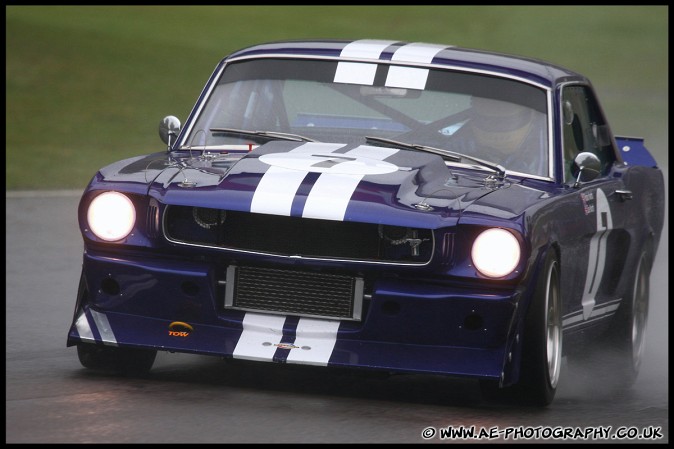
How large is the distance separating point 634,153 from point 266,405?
3.99m

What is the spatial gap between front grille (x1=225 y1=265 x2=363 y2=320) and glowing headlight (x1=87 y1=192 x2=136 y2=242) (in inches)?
18.2

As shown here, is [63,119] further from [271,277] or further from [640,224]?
[271,277]

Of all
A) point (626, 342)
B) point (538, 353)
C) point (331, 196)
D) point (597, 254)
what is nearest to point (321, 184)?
point (331, 196)

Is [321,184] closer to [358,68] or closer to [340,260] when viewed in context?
[340,260]

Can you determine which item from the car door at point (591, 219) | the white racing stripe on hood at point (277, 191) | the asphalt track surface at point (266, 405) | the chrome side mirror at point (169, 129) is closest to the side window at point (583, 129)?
the car door at point (591, 219)

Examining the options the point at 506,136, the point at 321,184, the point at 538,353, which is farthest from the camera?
the point at 506,136

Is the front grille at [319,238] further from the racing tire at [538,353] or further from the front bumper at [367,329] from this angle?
the racing tire at [538,353]

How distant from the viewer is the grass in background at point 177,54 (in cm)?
2219

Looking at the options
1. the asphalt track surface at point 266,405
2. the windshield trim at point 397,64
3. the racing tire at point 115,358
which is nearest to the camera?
the asphalt track surface at point 266,405

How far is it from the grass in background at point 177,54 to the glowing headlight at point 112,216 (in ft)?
32.7

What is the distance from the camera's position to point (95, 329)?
18.9 feet

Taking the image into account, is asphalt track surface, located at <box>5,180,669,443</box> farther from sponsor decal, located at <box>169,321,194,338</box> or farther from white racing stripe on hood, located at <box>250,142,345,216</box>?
white racing stripe on hood, located at <box>250,142,345,216</box>

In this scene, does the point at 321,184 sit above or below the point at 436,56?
below

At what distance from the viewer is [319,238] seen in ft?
18.2
